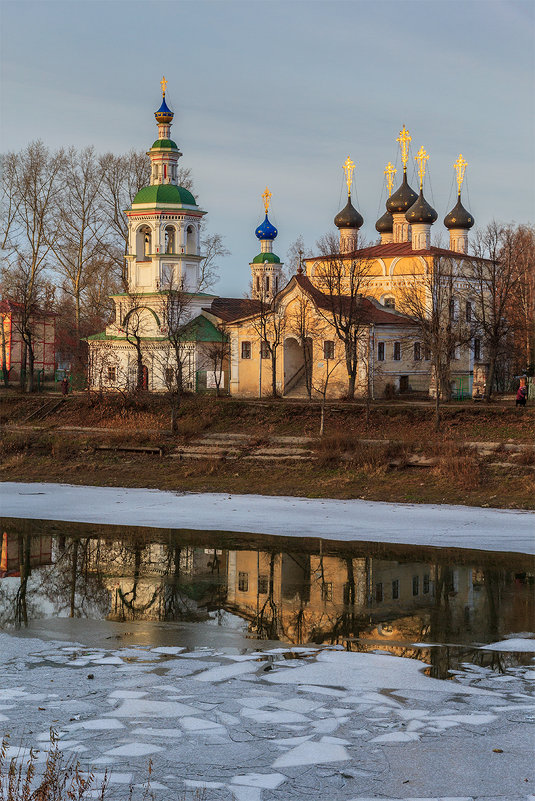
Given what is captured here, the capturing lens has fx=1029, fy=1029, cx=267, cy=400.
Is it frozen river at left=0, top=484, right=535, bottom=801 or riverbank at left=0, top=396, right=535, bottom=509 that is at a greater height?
riverbank at left=0, top=396, right=535, bottom=509

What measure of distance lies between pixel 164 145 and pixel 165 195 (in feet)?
8.67

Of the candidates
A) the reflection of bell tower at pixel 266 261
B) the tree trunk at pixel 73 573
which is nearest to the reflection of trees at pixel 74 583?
the tree trunk at pixel 73 573

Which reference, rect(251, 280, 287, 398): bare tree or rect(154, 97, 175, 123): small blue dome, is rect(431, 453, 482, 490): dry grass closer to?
rect(251, 280, 287, 398): bare tree

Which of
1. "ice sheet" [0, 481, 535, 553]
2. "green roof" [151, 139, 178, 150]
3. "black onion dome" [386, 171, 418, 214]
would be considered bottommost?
"ice sheet" [0, 481, 535, 553]

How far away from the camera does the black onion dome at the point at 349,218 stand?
49625mm

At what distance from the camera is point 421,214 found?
47188 mm

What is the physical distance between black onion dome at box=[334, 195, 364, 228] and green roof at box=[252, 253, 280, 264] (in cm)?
703

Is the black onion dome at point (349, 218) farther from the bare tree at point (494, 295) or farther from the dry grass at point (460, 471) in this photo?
the dry grass at point (460, 471)

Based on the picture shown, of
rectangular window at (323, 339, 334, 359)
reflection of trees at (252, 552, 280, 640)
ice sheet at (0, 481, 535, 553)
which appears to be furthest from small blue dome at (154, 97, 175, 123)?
reflection of trees at (252, 552, 280, 640)

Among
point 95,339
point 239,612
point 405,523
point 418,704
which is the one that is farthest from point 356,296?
point 418,704

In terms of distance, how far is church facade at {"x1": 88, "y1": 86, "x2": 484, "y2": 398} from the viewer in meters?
41.3

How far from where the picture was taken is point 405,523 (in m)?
20.2

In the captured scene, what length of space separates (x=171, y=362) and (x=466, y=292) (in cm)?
1380

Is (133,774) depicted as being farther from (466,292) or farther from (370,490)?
(466,292)
